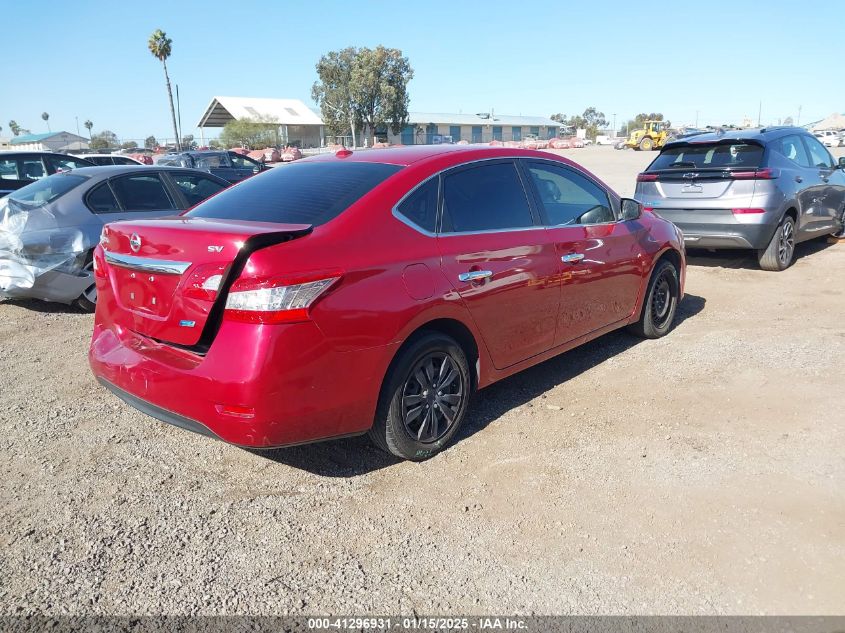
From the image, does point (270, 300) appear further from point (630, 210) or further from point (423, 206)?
point (630, 210)

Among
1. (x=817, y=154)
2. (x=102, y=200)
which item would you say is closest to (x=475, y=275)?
(x=102, y=200)

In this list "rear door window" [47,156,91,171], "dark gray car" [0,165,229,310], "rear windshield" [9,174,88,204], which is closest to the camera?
"dark gray car" [0,165,229,310]

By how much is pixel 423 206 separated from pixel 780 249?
632 centimetres

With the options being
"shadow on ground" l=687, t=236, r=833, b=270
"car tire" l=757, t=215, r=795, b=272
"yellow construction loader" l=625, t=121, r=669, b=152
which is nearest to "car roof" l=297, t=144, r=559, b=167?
"car tire" l=757, t=215, r=795, b=272

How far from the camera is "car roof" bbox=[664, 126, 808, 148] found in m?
8.07

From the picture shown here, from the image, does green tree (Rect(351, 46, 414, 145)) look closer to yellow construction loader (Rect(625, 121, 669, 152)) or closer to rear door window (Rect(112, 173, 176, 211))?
yellow construction loader (Rect(625, 121, 669, 152))

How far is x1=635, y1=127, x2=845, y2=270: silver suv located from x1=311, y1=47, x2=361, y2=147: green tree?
6106 centimetres

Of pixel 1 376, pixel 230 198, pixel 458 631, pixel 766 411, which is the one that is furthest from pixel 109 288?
pixel 766 411

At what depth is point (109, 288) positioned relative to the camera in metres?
3.62

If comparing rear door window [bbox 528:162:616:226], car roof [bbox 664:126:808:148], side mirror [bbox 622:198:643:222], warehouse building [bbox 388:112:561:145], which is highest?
car roof [bbox 664:126:808:148]

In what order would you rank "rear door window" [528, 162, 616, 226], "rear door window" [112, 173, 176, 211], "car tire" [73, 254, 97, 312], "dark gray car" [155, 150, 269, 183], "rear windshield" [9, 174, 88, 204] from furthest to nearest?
"dark gray car" [155, 150, 269, 183] < "rear door window" [112, 173, 176, 211] < "rear windshield" [9, 174, 88, 204] < "car tire" [73, 254, 97, 312] < "rear door window" [528, 162, 616, 226]

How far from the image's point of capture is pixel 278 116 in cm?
6438

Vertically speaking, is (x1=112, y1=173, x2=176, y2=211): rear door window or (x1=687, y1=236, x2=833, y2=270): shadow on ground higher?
(x1=112, y1=173, x2=176, y2=211): rear door window

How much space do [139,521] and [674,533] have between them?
249 cm
